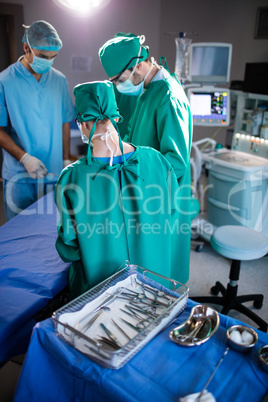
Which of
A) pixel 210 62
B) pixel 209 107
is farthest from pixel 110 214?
pixel 210 62

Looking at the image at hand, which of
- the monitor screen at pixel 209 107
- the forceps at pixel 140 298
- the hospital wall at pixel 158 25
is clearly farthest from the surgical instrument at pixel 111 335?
the hospital wall at pixel 158 25

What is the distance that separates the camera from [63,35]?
145 inches

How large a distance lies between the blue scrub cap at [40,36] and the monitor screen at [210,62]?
49.1 inches

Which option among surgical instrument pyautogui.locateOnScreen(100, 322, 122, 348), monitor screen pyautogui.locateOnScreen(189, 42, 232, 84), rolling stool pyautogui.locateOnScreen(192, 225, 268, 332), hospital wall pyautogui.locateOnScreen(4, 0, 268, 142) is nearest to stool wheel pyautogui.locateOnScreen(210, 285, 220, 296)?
rolling stool pyautogui.locateOnScreen(192, 225, 268, 332)

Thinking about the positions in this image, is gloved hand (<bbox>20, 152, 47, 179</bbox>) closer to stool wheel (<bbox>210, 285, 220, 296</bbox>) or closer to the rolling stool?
the rolling stool

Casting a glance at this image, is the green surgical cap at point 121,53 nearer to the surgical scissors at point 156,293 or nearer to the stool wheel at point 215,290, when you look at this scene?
the surgical scissors at point 156,293

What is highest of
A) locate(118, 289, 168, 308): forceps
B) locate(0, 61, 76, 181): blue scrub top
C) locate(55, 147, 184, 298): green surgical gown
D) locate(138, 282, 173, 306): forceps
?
locate(0, 61, 76, 181): blue scrub top

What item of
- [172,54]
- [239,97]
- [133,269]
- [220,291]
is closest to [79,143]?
[172,54]

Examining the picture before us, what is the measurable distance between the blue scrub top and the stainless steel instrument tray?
1282 millimetres

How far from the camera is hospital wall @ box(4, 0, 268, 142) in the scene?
3725mm

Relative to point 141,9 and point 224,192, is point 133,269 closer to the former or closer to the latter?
point 224,192

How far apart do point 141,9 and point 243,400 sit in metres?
4.45

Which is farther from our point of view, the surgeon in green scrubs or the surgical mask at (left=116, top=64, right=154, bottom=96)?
the surgical mask at (left=116, top=64, right=154, bottom=96)

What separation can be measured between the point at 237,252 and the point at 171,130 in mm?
808
